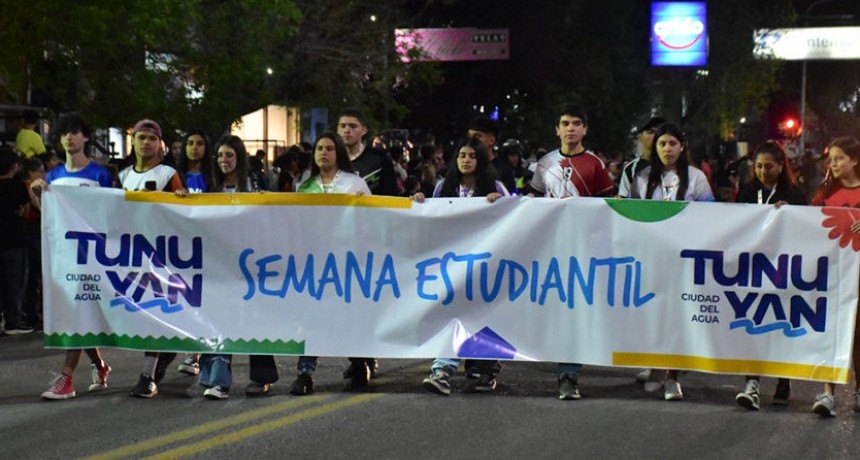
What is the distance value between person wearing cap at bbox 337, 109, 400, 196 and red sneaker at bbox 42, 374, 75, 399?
96.8 inches

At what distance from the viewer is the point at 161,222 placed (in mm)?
8797

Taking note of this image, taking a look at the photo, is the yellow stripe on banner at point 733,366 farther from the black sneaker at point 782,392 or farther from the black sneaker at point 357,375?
the black sneaker at point 357,375

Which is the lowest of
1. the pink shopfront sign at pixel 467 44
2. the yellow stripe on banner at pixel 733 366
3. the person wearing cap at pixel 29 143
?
the yellow stripe on banner at pixel 733 366

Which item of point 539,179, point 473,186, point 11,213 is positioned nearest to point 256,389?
point 473,186

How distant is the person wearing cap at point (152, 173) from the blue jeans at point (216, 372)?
34 cm

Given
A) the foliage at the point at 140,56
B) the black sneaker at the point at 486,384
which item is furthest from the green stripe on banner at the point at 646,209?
the foliage at the point at 140,56

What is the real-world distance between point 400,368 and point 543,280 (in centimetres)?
177

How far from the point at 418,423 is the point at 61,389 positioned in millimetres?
2413

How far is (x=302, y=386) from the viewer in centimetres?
863

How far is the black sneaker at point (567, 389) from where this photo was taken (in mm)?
8539

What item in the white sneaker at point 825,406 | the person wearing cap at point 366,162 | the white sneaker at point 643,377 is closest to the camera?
the white sneaker at point 825,406

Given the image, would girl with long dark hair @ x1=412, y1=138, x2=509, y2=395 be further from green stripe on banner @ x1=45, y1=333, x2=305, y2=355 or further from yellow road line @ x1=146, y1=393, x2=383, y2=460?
green stripe on banner @ x1=45, y1=333, x2=305, y2=355

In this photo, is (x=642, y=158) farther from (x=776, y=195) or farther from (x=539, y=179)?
(x=776, y=195)

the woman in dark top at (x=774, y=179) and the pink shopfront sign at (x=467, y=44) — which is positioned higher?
the pink shopfront sign at (x=467, y=44)
